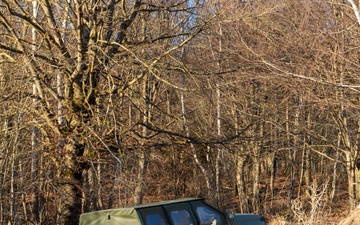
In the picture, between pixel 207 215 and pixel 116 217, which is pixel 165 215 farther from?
pixel 207 215

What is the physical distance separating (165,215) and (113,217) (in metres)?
0.85

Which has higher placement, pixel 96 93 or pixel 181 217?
pixel 96 93

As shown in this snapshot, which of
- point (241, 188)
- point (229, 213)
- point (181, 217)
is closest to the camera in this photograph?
point (181, 217)

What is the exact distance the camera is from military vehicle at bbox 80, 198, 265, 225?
9523 millimetres

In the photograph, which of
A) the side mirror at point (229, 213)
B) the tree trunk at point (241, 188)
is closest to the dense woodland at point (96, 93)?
the side mirror at point (229, 213)

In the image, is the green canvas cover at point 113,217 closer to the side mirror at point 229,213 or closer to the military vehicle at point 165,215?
the military vehicle at point 165,215

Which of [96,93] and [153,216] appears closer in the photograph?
[153,216]

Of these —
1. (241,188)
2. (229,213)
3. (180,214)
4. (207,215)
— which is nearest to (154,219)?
(180,214)

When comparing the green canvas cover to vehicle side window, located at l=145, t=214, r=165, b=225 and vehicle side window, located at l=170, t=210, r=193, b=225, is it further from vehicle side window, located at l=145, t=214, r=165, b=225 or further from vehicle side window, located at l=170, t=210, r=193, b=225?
vehicle side window, located at l=170, t=210, r=193, b=225

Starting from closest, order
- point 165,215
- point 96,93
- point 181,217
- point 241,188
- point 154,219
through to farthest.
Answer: point 154,219, point 165,215, point 181,217, point 96,93, point 241,188

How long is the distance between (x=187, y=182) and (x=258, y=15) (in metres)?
12.4

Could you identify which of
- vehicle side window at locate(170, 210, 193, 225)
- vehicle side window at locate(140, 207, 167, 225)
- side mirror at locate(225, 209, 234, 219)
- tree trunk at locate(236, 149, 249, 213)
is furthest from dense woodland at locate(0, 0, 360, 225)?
tree trunk at locate(236, 149, 249, 213)

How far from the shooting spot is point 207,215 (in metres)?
10.5

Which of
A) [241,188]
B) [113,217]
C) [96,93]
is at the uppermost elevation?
[96,93]
